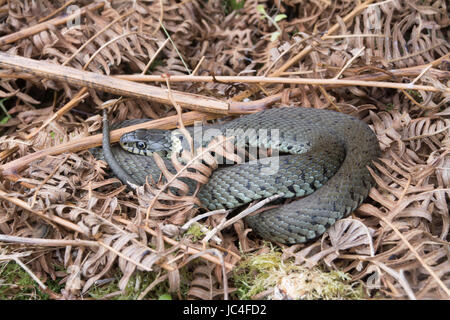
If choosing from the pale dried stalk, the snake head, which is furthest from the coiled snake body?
the pale dried stalk

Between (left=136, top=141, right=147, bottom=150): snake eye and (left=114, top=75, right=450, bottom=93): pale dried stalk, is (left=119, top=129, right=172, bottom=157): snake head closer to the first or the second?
(left=136, top=141, right=147, bottom=150): snake eye

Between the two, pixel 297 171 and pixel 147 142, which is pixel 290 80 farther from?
pixel 147 142

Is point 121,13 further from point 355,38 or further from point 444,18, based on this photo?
point 444,18

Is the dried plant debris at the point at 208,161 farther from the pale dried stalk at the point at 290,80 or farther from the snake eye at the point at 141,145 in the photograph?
the snake eye at the point at 141,145

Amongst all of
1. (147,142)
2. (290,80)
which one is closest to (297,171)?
(290,80)

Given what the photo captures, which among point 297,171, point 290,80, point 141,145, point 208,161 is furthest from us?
point 141,145

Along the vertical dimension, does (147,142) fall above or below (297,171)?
below

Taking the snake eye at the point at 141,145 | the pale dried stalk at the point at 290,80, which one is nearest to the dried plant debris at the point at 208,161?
the pale dried stalk at the point at 290,80
